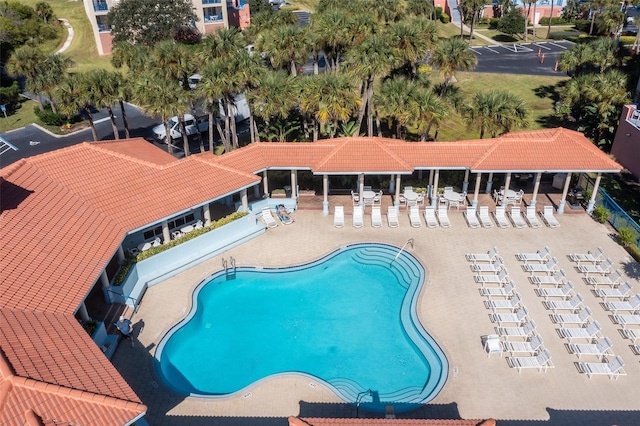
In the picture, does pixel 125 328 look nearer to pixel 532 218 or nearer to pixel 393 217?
pixel 393 217

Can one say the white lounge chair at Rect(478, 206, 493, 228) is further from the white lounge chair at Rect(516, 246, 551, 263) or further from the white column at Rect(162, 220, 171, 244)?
the white column at Rect(162, 220, 171, 244)

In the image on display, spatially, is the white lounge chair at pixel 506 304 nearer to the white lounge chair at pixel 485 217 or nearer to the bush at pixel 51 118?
the white lounge chair at pixel 485 217

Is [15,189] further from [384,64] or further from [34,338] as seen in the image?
[384,64]

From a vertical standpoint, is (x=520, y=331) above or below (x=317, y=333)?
above

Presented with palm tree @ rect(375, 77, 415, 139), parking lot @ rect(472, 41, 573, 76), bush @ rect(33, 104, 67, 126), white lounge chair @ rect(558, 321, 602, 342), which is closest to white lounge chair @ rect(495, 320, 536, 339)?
white lounge chair @ rect(558, 321, 602, 342)

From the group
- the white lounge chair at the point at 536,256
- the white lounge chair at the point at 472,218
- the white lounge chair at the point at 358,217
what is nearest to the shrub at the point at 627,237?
the white lounge chair at the point at 536,256

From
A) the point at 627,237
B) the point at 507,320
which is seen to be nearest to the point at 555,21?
the point at 627,237
